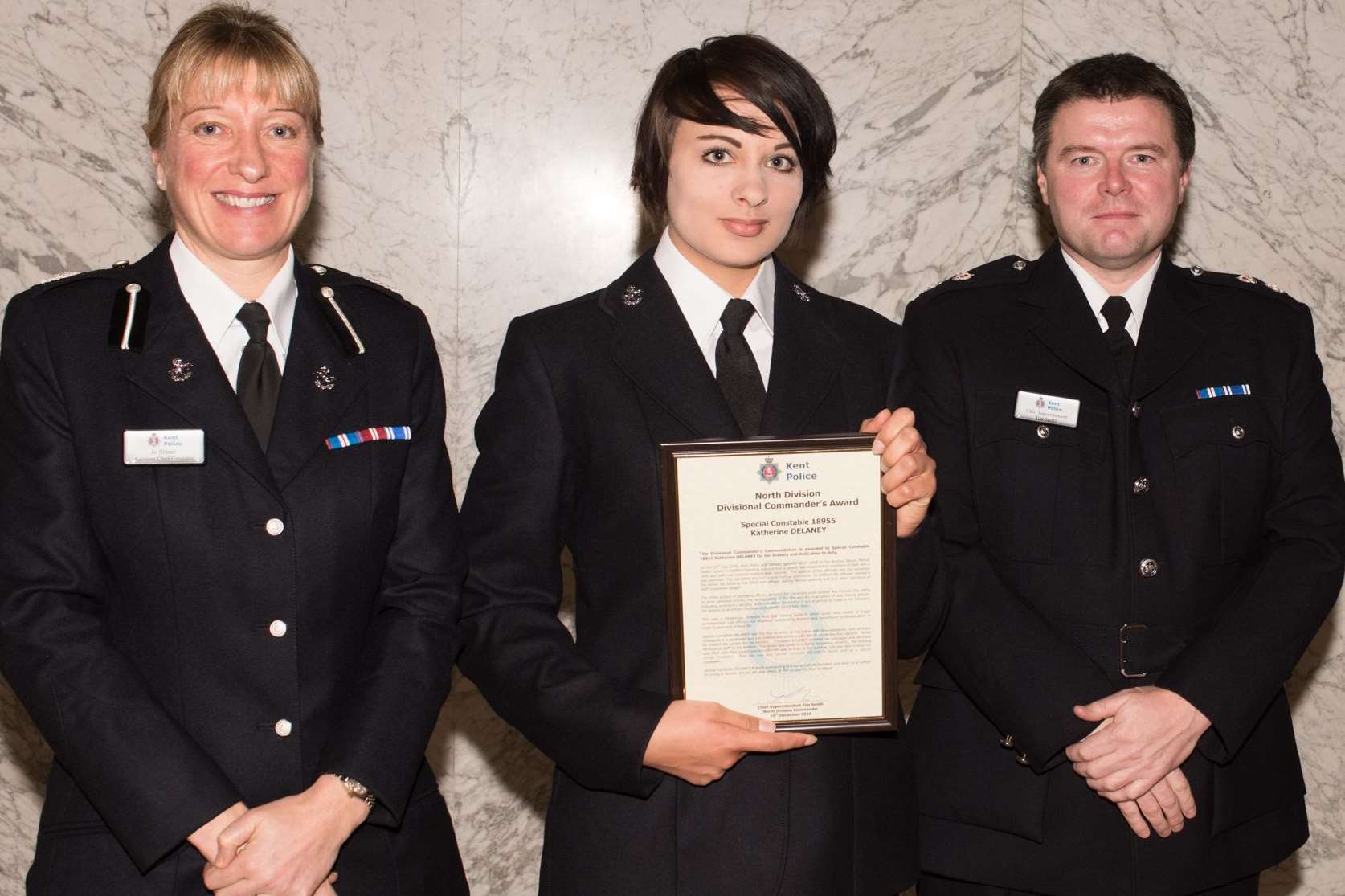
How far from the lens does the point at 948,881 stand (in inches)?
121

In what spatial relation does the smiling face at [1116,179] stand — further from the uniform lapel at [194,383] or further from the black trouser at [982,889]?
the uniform lapel at [194,383]

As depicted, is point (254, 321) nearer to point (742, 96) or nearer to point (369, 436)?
point (369, 436)

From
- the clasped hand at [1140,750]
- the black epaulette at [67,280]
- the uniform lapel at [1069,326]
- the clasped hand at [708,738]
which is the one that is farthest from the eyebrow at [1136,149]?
the black epaulette at [67,280]

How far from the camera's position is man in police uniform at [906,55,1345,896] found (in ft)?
9.41

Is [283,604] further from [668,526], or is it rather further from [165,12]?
[165,12]

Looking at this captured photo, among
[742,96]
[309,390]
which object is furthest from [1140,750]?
[309,390]

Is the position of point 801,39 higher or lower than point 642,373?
higher

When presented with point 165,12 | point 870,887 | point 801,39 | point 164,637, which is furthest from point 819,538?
point 165,12

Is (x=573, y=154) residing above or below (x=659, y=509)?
above

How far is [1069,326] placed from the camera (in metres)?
3.10

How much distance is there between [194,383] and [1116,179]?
1.89 metres

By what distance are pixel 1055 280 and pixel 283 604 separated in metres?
1.76

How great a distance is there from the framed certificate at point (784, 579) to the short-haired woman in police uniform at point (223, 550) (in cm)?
47

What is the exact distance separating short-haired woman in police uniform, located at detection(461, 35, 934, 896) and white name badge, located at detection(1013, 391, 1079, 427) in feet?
1.42
